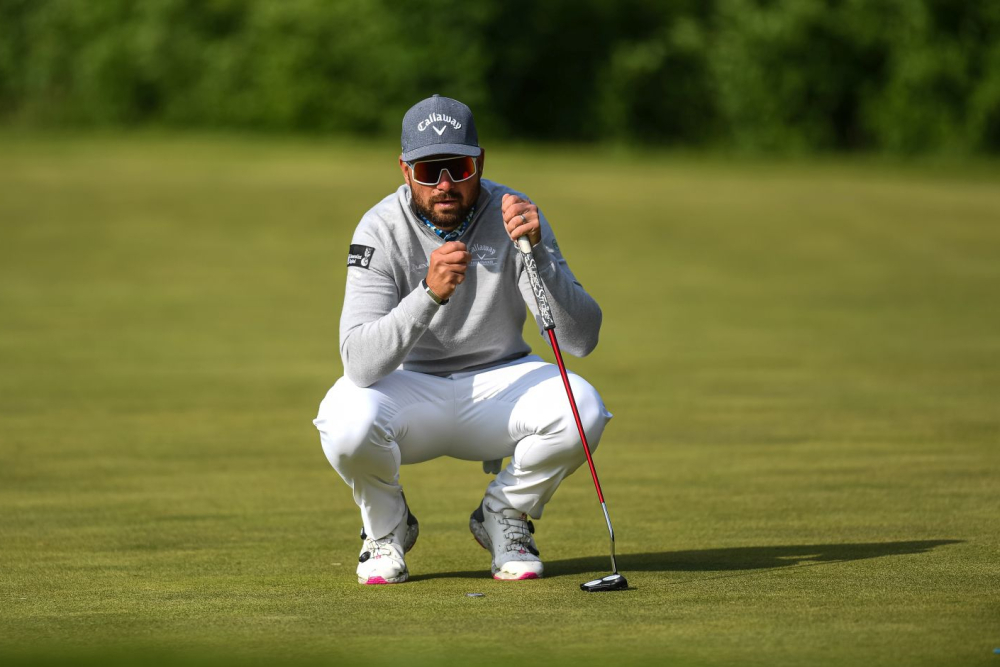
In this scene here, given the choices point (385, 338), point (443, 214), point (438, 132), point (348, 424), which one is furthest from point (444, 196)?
point (348, 424)

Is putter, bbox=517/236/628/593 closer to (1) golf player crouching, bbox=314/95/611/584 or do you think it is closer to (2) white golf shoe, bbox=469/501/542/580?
(1) golf player crouching, bbox=314/95/611/584

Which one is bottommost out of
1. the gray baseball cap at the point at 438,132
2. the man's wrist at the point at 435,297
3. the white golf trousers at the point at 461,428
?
the white golf trousers at the point at 461,428

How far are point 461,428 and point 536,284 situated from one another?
23.2 inches

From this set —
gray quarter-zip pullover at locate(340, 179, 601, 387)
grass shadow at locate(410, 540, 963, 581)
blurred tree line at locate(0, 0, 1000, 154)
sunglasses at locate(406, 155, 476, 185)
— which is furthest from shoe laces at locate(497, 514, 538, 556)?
blurred tree line at locate(0, 0, 1000, 154)

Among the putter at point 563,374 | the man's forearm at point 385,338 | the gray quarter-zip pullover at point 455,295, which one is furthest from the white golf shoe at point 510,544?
the man's forearm at point 385,338

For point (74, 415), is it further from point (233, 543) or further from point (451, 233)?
point (451, 233)

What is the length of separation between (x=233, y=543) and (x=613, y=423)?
12.8ft

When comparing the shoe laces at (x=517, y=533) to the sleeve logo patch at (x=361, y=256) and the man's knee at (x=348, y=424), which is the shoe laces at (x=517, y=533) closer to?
the man's knee at (x=348, y=424)

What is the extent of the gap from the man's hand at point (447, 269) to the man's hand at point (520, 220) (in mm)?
182

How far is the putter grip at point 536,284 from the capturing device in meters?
4.90

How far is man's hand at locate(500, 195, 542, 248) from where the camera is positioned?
16.0ft

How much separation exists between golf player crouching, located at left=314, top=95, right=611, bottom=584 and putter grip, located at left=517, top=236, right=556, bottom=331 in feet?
0.08

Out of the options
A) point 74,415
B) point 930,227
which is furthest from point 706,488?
point 930,227

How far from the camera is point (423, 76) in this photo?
37875mm
